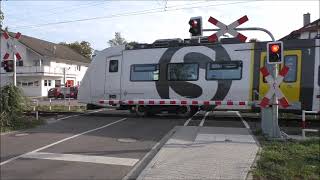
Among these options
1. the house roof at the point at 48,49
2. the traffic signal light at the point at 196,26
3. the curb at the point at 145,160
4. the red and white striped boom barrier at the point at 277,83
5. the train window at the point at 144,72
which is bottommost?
the curb at the point at 145,160

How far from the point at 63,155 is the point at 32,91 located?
51141 millimetres

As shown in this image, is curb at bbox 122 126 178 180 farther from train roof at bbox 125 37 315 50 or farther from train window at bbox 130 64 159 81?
train window at bbox 130 64 159 81

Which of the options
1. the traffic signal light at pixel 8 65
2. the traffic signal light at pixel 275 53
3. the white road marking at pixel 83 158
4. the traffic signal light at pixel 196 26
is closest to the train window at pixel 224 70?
the traffic signal light at pixel 196 26

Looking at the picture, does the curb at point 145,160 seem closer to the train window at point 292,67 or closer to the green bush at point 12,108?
the green bush at point 12,108

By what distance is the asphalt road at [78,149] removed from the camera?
902 cm

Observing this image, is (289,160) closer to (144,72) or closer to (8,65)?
(144,72)

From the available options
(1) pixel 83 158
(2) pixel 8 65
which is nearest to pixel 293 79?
(1) pixel 83 158

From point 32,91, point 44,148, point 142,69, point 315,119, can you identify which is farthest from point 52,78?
point 44,148

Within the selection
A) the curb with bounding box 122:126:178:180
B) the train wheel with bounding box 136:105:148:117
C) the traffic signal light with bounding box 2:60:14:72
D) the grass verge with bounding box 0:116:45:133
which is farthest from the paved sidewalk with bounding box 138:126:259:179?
the traffic signal light with bounding box 2:60:14:72

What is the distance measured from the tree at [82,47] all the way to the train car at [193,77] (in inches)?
2846

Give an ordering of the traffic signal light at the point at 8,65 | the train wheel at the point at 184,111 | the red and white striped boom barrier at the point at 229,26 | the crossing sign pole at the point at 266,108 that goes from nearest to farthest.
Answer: the crossing sign pole at the point at 266,108 < the red and white striped boom barrier at the point at 229,26 < the traffic signal light at the point at 8,65 < the train wheel at the point at 184,111

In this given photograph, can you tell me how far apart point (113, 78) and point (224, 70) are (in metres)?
5.31

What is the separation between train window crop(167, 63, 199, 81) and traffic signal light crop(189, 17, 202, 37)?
9.58 ft

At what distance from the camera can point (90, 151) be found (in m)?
11.4
